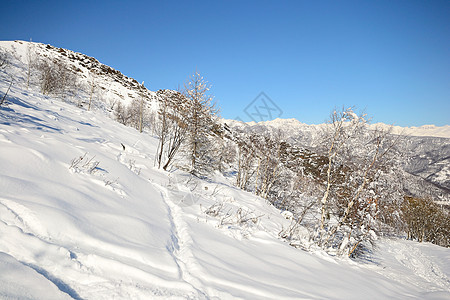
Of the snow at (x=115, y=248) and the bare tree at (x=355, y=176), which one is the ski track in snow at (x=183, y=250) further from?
the bare tree at (x=355, y=176)

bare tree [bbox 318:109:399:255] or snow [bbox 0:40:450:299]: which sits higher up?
bare tree [bbox 318:109:399:255]

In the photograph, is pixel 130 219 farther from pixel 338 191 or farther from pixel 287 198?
pixel 287 198

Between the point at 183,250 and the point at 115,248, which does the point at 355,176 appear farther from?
the point at 115,248

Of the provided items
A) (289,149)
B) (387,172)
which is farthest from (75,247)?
(289,149)

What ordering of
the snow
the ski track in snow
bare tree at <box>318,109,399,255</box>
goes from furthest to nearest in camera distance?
bare tree at <box>318,109,399,255</box>
the ski track in snow
the snow

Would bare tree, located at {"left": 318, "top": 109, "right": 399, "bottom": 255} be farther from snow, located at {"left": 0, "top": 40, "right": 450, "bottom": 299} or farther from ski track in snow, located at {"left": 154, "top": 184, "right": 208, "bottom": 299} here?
ski track in snow, located at {"left": 154, "top": 184, "right": 208, "bottom": 299}

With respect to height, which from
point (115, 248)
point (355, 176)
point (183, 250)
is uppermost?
point (355, 176)

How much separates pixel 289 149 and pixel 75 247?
18.9 m

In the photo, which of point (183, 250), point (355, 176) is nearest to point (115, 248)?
point (183, 250)

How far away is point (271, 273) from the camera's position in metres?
3.21

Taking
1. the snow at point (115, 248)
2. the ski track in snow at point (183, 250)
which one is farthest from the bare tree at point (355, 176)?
the ski track in snow at point (183, 250)

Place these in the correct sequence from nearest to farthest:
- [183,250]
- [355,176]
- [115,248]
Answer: [115,248], [183,250], [355,176]

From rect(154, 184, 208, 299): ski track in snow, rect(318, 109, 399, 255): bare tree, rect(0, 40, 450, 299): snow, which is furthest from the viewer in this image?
rect(318, 109, 399, 255): bare tree

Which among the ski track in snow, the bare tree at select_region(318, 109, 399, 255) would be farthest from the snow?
the bare tree at select_region(318, 109, 399, 255)
